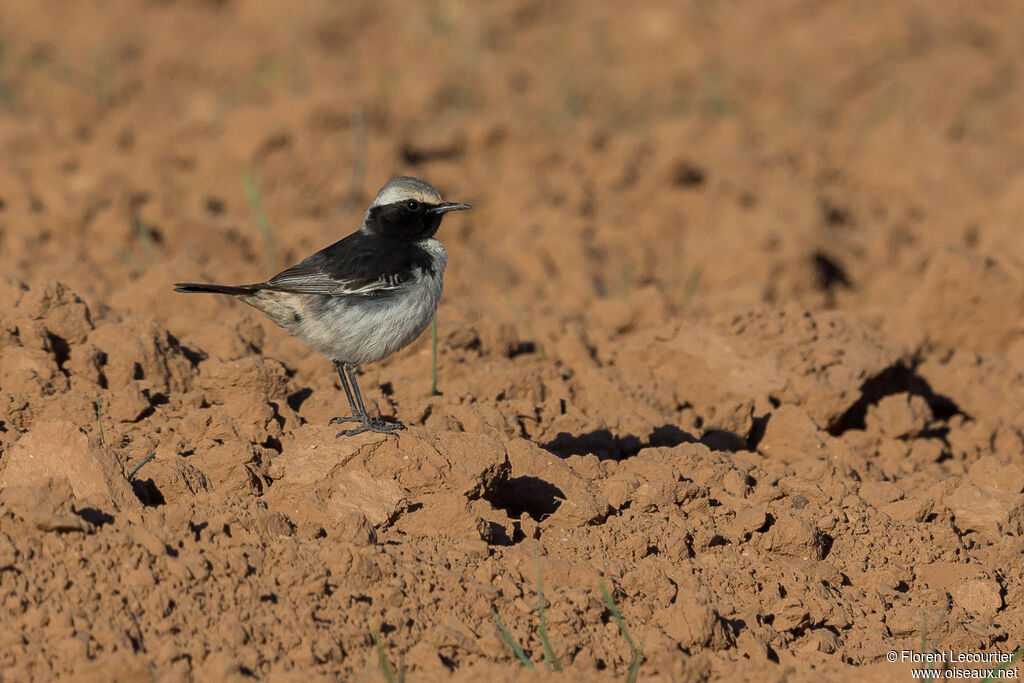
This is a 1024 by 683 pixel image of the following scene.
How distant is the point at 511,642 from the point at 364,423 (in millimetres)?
1789

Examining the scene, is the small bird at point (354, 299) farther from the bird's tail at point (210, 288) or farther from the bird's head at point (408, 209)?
the bird's head at point (408, 209)

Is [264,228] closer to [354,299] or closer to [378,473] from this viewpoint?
[354,299]

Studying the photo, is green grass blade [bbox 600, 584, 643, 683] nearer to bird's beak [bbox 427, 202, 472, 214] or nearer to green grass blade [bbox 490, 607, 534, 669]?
green grass blade [bbox 490, 607, 534, 669]

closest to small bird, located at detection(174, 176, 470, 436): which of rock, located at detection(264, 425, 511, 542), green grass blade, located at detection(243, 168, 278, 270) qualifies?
rock, located at detection(264, 425, 511, 542)

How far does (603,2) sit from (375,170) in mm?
6211

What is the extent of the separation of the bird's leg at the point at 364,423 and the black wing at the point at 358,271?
432mm

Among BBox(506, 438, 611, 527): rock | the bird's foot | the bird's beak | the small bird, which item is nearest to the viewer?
BBox(506, 438, 611, 527): rock

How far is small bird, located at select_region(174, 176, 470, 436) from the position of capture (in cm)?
638

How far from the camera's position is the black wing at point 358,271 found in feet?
21.3

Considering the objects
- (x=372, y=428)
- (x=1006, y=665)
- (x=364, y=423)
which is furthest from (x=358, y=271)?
(x=1006, y=665)

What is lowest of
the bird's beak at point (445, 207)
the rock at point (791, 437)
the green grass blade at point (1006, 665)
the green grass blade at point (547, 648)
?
the rock at point (791, 437)

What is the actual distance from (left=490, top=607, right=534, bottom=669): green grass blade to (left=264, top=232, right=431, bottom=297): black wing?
2187 millimetres

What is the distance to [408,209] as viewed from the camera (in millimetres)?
7051

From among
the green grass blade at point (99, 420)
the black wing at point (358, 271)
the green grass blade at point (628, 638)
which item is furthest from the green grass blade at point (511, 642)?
the black wing at point (358, 271)
